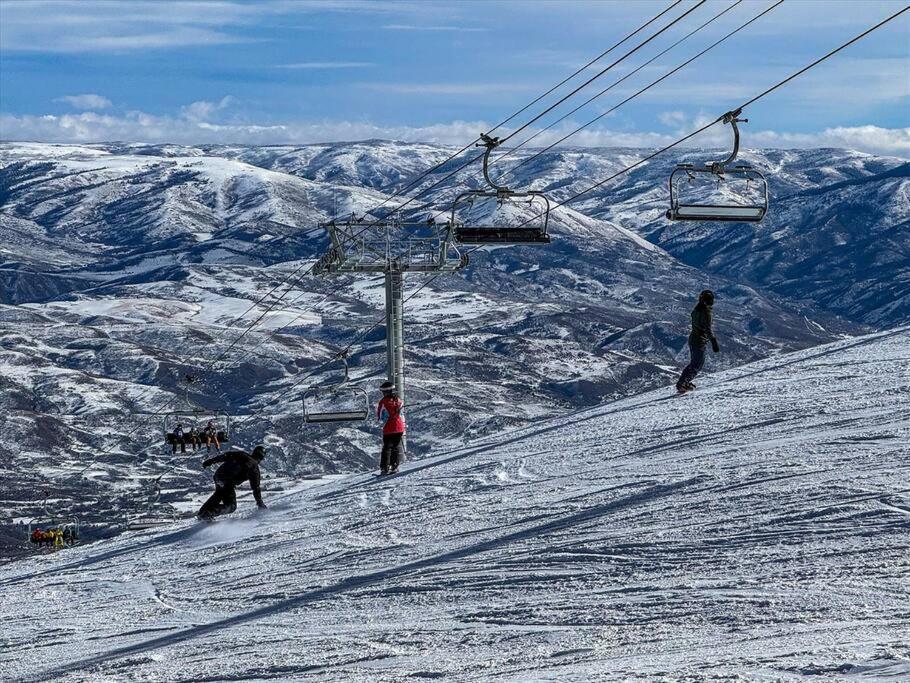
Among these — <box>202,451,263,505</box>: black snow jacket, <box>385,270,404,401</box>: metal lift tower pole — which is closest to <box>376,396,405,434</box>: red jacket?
<box>202,451,263,505</box>: black snow jacket

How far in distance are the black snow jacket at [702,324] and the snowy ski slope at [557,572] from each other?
1331 millimetres

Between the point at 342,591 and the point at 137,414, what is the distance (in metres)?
159

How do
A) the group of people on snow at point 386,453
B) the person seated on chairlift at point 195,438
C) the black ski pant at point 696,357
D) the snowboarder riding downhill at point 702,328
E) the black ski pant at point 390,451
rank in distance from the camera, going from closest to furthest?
the snowboarder riding downhill at point 702,328
the group of people on snow at point 386,453
the black ski pant at point 696,357
the black ski pant at point 390,451
the person seated on chairlift at point 195,438

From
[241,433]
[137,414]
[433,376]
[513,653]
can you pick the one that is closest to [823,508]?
[513,653]

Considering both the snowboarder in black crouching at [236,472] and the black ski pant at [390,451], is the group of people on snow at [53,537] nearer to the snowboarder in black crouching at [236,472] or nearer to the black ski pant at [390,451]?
the black ski pant at [390,451]

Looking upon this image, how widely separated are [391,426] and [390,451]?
0.94 meters

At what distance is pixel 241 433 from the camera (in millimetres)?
154500

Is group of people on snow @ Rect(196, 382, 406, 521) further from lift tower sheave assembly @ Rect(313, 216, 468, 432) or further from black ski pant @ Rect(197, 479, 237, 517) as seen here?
lift tower sheave assembly @ Rect(313, 216, 468, 432)

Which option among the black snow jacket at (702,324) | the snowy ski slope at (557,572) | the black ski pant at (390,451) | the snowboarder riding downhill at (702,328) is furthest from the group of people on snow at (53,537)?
the black snow jacket at (702,324)

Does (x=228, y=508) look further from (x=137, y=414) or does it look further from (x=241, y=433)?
(x=137, y=414)

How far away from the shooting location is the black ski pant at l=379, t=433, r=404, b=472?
2189 cm

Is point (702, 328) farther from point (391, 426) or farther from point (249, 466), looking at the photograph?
→ point (249, 466)

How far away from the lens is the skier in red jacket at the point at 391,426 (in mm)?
21328

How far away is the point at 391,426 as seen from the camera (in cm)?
2147
